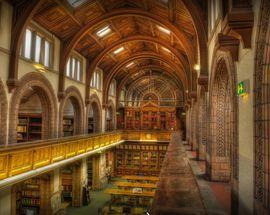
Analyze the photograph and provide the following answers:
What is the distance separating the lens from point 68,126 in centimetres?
2006

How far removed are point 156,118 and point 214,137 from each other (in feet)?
66.7

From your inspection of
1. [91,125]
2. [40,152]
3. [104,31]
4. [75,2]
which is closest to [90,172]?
[91,125]

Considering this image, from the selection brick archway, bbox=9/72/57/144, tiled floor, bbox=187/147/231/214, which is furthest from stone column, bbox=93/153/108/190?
tiled floor, bbox=187/147/231/214

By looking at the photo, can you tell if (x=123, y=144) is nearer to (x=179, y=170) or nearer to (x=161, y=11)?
(x=161, y=11)

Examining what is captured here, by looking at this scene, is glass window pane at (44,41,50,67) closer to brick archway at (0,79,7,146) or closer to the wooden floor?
brick archway at (0,79,7,146)

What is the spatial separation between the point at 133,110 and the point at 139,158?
18.7 feet

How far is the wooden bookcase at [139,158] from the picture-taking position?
24219mm

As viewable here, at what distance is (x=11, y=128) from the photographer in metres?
10.3

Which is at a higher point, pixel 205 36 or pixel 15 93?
pixel 205 36

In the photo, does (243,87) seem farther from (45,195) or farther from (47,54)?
(47,54)

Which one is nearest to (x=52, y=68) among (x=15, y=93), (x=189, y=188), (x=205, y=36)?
(x=15, y=93)

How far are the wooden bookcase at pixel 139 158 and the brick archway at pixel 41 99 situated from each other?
11675 millimetres

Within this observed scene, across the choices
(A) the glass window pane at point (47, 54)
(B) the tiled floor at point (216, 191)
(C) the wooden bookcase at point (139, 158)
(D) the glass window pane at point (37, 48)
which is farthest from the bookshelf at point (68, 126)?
(B) the tiled floor at point (216, 191)

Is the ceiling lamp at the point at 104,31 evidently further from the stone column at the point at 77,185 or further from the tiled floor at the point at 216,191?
the tiled floor at the point at 216,191
